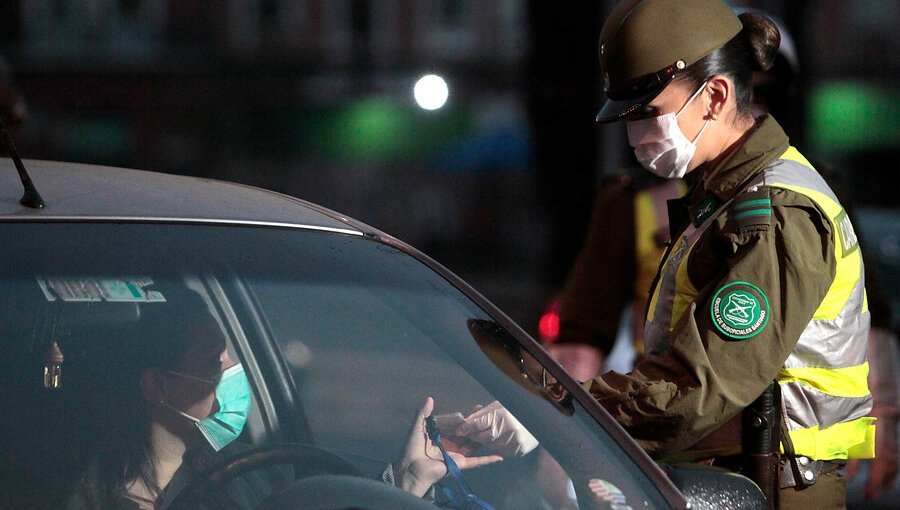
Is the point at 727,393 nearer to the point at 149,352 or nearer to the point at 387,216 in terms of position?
the point at 149,352

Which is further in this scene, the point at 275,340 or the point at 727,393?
the point at 275,340

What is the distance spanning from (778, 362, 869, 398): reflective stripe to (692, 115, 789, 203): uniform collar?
13.5 inches

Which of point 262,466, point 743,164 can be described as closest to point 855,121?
point 743,164

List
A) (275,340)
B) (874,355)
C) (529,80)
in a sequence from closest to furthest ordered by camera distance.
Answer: (275,340) → (874,355) → (529,80)

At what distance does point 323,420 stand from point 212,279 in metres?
0.30

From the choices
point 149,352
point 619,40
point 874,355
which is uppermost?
point 619,40

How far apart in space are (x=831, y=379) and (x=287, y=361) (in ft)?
3.21

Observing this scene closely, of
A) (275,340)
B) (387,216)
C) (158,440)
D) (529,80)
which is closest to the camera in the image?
(158,440)

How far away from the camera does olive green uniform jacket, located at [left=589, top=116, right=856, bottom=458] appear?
2189 millimetres

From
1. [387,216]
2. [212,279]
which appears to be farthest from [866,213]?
[387,216]

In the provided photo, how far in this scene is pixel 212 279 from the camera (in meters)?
2.12

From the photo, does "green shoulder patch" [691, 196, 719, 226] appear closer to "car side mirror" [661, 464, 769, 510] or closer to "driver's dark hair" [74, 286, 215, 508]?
"car side mirror" [661, 464, 769, 510]

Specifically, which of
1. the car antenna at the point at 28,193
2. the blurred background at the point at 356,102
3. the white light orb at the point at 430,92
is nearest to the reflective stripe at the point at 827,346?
the white light orb at the point at 430,92

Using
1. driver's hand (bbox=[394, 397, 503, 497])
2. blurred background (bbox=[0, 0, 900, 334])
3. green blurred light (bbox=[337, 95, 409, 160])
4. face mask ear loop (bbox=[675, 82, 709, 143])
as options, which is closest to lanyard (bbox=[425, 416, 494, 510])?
driver's hand (bbox=[394, 397, 503, 497])
